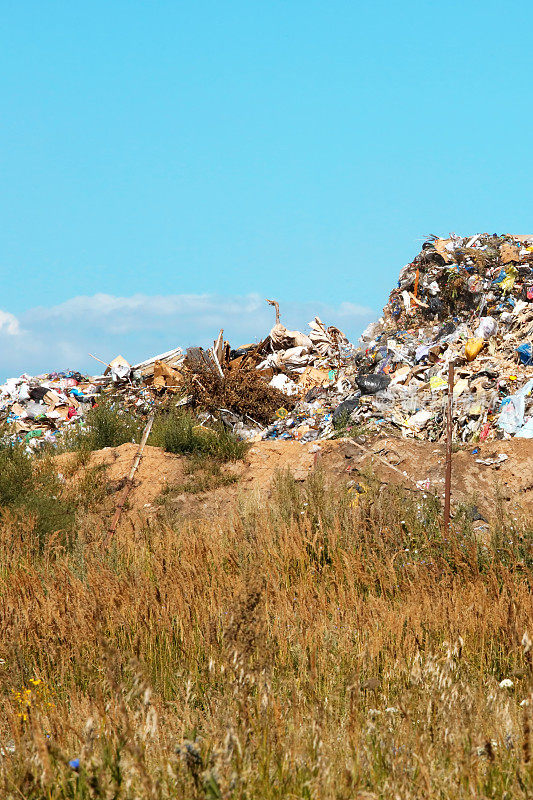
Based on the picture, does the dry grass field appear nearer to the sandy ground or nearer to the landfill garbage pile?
the sandy ground

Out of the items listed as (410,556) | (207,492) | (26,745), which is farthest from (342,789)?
(207,492)

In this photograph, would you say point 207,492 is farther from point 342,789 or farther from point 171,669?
point 342,789

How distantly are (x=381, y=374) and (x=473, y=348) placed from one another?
76.6 inches

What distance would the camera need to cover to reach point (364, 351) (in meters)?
18.2

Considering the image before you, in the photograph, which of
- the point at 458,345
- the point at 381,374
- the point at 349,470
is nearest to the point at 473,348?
the point at 458,345

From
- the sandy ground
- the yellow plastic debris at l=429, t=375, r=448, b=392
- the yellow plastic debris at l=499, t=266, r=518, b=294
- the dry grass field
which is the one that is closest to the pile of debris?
the yellow plastic debris at l=429, t=375, r=448, b=392

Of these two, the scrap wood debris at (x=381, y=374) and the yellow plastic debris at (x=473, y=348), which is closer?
the scrap wood debris at (x=381, y=374)

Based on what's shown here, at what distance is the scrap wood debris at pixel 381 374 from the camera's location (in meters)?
13.4

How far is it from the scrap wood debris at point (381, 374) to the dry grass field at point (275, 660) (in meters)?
4.98

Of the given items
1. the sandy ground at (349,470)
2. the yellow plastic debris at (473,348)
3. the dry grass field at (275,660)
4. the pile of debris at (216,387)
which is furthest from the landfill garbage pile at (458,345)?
the dry grass field at (275,660)

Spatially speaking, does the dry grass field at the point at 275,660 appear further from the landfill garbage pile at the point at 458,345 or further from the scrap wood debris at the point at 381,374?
the scrap wood debris at the point at 381,374

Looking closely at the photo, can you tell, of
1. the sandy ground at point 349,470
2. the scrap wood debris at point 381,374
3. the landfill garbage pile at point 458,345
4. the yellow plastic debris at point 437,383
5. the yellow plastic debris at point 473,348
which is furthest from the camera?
the yellow plastic debris at point 473,348

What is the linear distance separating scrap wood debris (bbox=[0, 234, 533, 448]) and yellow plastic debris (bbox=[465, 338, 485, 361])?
27 mm

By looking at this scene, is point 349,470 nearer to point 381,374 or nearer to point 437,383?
point 437,383
